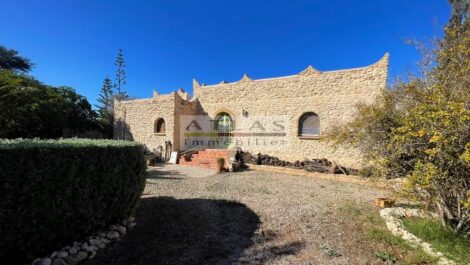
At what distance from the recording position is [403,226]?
157 inches

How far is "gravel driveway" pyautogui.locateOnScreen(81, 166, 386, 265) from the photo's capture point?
316 cm

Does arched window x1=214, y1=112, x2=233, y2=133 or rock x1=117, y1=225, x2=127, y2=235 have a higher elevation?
arched window x1=214, y1=112, x2=233, y2=133

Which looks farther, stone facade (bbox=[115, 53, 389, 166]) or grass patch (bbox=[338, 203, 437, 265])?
stone facade (bbox=[115, 53, 389, 166])

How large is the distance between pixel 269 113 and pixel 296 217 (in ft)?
26.8

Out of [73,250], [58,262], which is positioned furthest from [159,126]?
[58,262]

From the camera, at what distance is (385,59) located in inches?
368

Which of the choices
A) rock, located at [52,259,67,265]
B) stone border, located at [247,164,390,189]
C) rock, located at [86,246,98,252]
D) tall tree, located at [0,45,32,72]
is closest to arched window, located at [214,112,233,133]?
stone border, located at [247,164,390,189]

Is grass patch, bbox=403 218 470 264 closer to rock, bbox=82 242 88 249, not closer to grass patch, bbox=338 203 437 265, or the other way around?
grass patch, bbox=338 203 437 265

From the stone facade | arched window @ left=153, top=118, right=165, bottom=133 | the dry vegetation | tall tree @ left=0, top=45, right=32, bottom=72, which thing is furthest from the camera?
tall tree @ left=0, top=45, right=32, bottom=72

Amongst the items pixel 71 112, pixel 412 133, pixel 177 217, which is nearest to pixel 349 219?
pixel 412 133

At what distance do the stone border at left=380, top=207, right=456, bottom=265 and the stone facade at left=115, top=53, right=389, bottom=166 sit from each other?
5.41 m

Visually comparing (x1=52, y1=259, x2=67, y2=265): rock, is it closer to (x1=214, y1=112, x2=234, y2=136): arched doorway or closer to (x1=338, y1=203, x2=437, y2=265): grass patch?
(x1=338, y1=203, x2=437, y2=265): grass patch

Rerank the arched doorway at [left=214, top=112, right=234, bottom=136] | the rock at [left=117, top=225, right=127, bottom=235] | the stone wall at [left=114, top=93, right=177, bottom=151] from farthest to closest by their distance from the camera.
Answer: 1. the arched doorway at [left=214, top=112, right=234, bottom=136]
2. the stone wall at [left=114, top=93, right=177, bottom=151]
3. the rock at [left=117, top=225, right=127, bottom=235]

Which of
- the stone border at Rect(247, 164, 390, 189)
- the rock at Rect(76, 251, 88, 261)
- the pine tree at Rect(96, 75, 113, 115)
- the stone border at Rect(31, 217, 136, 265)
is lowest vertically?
the rock at Rect(76, 251, 88, 261)
